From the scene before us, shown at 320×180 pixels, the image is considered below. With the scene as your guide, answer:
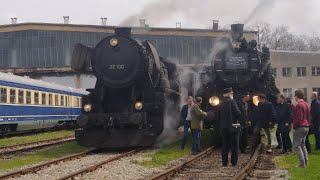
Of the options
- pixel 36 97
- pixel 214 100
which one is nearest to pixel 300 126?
pixel 214 100

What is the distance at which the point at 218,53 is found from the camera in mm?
17250

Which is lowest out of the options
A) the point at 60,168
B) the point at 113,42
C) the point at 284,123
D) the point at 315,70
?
the point at 60,168

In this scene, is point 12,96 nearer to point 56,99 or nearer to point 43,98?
point 43,98

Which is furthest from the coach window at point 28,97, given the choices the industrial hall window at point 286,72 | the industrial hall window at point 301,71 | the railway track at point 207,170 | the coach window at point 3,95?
the industrial hall window at point 301,71

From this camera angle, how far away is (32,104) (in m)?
23.9

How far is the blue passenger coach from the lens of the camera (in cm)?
2071

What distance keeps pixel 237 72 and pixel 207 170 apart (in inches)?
262

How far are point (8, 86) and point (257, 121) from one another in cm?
1078

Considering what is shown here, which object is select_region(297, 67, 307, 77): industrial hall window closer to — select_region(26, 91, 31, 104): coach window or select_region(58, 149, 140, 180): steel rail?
select_region(26, 91, 31, 104): coach window

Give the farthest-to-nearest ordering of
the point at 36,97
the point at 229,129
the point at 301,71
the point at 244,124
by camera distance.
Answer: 1. the point at 301,71
2. the point at 36,97
3. the point at 244,124
4. the point at 229,129

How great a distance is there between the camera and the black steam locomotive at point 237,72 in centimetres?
1680

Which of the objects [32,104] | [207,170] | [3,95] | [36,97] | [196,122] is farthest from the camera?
[36,97]

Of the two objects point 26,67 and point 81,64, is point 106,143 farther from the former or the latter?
point 26,67

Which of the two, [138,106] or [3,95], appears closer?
[138,106]
